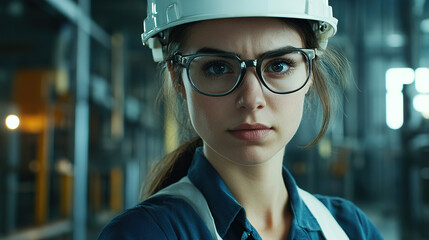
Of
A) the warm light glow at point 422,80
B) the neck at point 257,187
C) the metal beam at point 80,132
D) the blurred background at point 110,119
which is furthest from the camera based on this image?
the metal beam at point 80,132

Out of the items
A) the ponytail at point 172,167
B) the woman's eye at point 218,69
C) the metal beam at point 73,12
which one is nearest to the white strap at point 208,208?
the ponytail at point 172,167

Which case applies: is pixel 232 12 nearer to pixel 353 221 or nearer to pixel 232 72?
pixel 232 72

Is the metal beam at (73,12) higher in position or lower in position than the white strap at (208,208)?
higher

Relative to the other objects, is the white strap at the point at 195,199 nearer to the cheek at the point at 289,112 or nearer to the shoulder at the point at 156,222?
the shoulder at the point at 156,222

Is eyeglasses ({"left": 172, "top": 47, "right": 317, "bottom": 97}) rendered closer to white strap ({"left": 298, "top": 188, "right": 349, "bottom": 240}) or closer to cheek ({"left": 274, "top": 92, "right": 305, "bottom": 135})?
cheek ({"left": 274, "top": 92, "right": 305, "bottom": 135})

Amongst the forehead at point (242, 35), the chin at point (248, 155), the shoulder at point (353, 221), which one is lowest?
the shoulder at point (353, 221)

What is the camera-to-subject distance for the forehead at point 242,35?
32.3 inches

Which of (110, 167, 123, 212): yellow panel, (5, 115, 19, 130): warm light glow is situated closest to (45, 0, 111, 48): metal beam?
(5, 115, 19, 130): warm light glow

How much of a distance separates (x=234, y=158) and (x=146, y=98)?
8.13 m

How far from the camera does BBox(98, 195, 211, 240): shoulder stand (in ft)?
2.51

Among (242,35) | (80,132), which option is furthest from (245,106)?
(80,132)

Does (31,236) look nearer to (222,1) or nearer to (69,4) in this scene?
(69,4)

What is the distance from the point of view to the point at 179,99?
3.69ft

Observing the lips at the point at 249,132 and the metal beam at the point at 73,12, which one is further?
the metal beam at the point at 73,12
